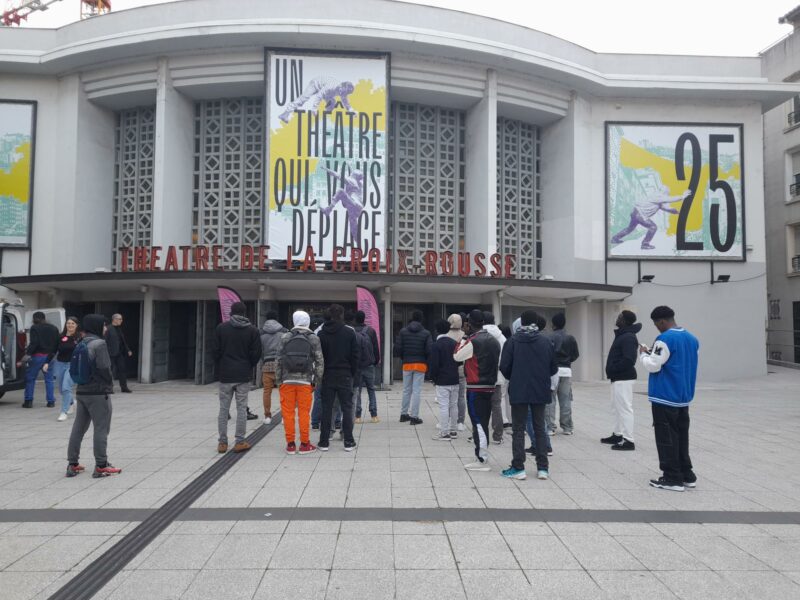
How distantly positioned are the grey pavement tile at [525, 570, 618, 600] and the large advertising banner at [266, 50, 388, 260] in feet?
41.9

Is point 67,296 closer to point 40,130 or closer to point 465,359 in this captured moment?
point 40,130

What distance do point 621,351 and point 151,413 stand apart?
28.6 ft

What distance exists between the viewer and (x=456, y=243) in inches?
700

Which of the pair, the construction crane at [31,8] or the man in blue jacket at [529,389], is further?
the construction crane at [31,8]

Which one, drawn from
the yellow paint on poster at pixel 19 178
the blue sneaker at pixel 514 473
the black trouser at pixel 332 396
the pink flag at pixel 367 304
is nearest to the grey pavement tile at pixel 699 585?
the blue sneaker at pixel 514 473

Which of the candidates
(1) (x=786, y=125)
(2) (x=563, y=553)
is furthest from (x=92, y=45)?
(1) (x=786, y=125)

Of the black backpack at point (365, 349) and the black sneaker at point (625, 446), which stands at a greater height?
the black backpack at point (365, 349)

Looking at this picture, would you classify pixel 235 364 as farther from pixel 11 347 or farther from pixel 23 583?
pixel 11 347

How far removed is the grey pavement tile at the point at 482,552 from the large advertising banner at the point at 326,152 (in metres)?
12.1

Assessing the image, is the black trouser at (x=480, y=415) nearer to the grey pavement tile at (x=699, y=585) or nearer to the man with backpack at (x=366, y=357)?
the man with backpack at (x=366, y=357)

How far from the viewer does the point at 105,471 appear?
574 centimetres

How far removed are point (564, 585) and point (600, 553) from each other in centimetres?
65

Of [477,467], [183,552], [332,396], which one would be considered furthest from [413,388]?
[183,552]

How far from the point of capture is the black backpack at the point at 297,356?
6.54 metres
